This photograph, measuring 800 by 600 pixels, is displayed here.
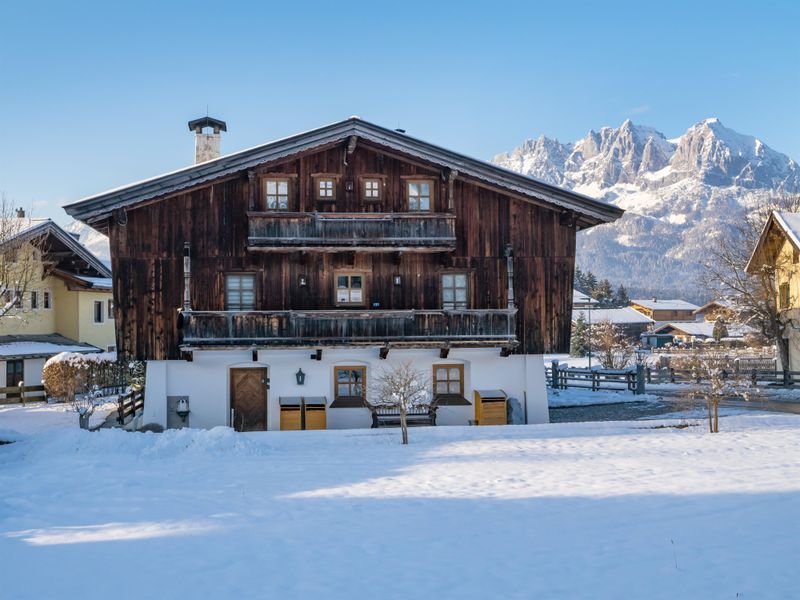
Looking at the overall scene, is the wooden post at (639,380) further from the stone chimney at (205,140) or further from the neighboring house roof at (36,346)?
the neighboring house roof at (36,346)

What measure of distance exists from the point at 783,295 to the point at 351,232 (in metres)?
29.9

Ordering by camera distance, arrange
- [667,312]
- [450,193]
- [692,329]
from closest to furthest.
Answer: [450,193] → [692,329] → [667,312]

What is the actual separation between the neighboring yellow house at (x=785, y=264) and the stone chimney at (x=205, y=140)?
30.0m

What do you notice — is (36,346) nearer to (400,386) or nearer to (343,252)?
(343,252)

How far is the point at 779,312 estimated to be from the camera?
130ft

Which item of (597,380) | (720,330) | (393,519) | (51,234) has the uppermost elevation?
(51,234)

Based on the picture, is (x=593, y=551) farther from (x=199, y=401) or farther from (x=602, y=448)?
(x=199, y=401)

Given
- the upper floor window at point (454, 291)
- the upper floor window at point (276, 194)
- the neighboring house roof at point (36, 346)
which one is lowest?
the neighboring house roof at point (36, 346)

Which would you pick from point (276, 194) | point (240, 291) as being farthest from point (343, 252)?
point (240, 291)

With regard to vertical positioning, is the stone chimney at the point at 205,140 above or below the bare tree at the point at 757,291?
above

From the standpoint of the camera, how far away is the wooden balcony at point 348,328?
840 inches

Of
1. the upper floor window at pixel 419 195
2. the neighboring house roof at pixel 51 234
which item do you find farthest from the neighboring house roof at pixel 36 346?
the upper floor window at pixel 419 195

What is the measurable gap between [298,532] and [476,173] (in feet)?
50.2

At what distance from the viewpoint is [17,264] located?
3209cm
